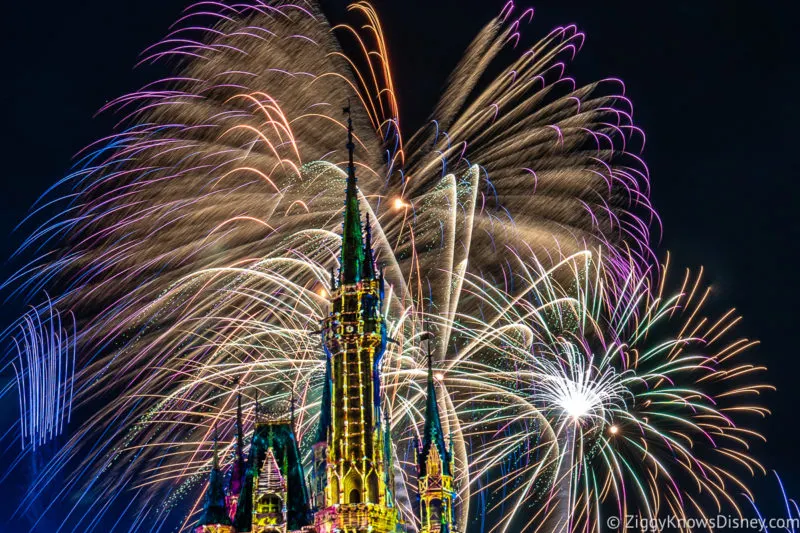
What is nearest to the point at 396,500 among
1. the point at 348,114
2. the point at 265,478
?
the point at 265,478

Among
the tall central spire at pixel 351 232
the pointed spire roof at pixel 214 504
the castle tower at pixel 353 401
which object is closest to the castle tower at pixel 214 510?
the pointed spire roof at pixel 214 504

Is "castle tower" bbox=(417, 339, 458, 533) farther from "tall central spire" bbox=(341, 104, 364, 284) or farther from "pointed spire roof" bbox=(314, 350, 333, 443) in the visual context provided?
"tall central spire" bbox=(341, 104, 364, 284)

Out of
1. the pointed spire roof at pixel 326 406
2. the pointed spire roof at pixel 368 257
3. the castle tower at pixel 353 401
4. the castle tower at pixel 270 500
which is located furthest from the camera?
the pointed spire roof at pixel 368 257

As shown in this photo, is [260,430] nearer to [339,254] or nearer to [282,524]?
[282,524]

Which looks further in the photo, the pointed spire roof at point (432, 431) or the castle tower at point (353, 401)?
the pointed spire roof at point (432, 431)

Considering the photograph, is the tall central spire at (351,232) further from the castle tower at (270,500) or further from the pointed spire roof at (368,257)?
the castle tower at (270,500)

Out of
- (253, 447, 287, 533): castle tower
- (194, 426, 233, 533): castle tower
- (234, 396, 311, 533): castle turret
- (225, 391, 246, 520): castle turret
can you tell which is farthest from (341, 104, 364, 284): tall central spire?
(194, 426, 233, 533): castle tower
